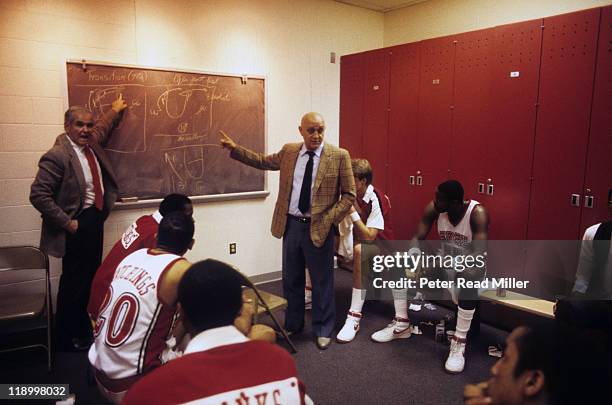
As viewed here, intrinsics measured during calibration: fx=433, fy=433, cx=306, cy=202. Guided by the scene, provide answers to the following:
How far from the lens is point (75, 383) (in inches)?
98.5

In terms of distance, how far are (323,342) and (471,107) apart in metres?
2.22

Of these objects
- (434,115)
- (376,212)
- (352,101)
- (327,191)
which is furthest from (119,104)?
(434,115)

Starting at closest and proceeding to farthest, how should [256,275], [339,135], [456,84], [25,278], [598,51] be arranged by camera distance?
[598,51]
[25,278]
[456,84]
[256,275]
[339,135]

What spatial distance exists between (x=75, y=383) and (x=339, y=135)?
3367 mm

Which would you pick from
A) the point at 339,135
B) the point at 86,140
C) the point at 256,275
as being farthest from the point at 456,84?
the point at 86,140

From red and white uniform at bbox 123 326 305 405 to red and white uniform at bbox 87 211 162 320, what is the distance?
1099 millimetres

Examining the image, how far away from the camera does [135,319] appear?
4.91ft

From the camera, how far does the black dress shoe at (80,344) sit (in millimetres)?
2871

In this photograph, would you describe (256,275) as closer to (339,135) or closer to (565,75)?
(339,135)

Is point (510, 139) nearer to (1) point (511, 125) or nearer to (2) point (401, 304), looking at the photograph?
(1) point (511, 125)

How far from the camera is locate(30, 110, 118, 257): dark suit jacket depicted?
2.66m

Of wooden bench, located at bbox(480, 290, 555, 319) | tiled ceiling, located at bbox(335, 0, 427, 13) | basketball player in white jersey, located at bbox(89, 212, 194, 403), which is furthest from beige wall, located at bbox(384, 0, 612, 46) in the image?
basketball player in white jersey, located at bbox(89, 212, 194, 403)

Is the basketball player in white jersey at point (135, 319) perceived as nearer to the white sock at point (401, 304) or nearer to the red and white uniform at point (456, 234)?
the white sock at point (401, 304)

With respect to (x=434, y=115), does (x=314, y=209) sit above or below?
below
